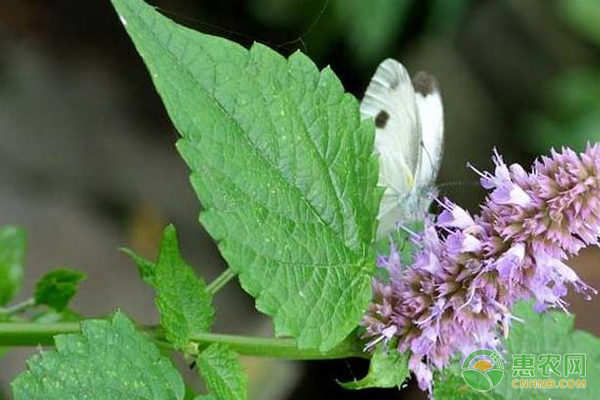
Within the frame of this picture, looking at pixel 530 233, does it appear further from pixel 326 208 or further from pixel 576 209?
pixel 326 208

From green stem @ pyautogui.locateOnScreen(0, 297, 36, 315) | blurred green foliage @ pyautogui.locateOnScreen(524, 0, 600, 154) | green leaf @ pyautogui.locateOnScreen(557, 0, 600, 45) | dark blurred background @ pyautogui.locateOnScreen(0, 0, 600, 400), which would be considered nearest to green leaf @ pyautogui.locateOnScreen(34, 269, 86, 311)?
green stem @ pyautogui.locateOnScreen(0, 297, 36, 315)

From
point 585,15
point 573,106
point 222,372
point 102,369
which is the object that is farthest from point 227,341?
point 585,15

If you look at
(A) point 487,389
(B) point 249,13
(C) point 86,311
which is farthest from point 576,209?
(B) point 249,13

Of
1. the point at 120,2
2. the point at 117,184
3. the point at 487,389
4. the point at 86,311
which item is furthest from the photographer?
the point at 117,184

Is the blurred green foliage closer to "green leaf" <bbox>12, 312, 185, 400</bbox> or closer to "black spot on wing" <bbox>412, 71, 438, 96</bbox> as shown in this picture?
"black spot on wing" <bbox>412, 71, 438, 96</bbox>

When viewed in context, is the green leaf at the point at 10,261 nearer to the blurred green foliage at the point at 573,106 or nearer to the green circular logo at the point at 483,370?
the green circular logo at the point at 483,370

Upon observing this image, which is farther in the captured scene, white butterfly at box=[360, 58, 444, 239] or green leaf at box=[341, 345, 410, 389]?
white butterfly at box=[360, 58, 444, 239]

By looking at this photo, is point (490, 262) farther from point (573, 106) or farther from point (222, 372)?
point (573, 106)
